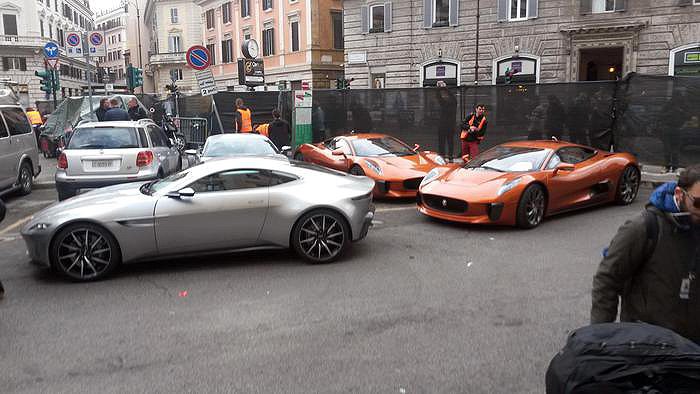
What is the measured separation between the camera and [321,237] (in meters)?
6.79

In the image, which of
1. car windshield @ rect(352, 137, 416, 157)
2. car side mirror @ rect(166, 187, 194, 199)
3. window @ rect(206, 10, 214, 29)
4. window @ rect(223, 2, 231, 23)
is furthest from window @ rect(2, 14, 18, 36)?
car side mirror @ rect(166, 187, 194, 199)

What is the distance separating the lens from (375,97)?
17156 mm

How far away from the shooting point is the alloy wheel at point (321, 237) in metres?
6.75

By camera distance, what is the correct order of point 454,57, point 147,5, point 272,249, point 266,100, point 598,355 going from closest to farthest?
point 598,355 < point 272,249 < point 266,100 < point 454,57 < point 147,5

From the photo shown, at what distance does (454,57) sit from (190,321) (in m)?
28.2

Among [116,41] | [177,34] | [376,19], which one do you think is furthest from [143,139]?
[116,41]

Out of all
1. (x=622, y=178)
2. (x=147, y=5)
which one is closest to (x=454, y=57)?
(x=622, y=178)

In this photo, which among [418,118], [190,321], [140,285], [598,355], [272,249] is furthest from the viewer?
[418,118]

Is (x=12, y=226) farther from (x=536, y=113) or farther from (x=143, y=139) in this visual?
(x=536, y=113)

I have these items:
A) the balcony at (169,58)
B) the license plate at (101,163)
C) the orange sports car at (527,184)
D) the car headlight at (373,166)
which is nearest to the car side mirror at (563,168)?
the orange sports car at (527,184)

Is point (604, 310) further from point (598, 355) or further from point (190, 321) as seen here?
point (190, 321)

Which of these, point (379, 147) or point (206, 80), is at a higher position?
point (206, 80)

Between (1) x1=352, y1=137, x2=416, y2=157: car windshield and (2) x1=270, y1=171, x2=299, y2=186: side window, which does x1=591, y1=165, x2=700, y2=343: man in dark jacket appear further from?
(1) x1=352, y1=137, x2=416, y2=157: car windshield

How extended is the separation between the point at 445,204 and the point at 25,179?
8.88m
